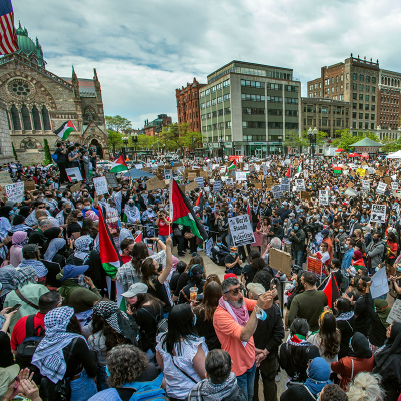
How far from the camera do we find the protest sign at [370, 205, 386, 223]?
8.90m

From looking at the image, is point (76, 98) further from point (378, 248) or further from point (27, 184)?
point (378, 248)

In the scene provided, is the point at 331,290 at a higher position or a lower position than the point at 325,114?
lower

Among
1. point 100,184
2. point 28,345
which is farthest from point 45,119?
point 28,345

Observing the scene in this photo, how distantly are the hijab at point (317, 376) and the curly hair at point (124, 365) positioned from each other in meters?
1.56

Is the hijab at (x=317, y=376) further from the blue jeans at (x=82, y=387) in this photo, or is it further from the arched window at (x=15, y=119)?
the arched window at (x=15, y=119)

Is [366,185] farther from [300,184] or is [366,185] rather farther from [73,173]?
[73,173]

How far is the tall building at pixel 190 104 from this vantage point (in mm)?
76375

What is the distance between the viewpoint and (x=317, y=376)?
248 cm

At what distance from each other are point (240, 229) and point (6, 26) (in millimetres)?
12406

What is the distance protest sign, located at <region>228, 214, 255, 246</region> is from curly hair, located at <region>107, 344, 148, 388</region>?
4.90 metres

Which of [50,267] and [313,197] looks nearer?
[50,267]

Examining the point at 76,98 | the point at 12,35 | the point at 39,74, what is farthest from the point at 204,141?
the point at 12,35

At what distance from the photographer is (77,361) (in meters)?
2.62

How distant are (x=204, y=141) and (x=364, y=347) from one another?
72.9 meters
